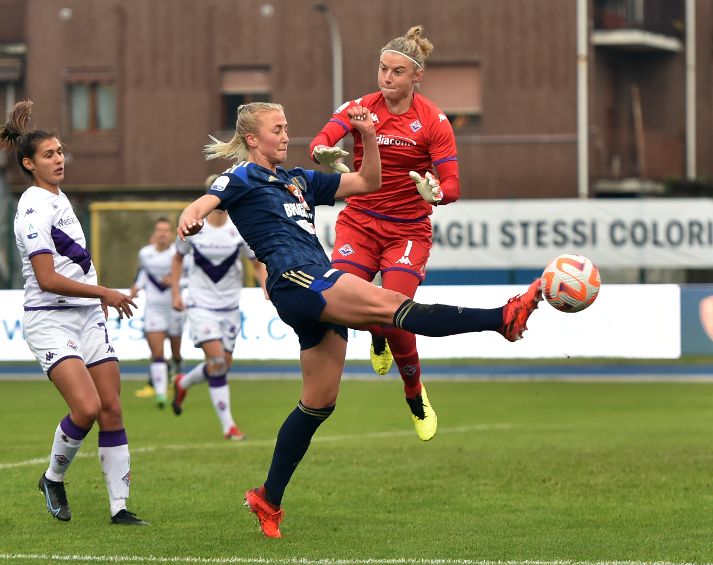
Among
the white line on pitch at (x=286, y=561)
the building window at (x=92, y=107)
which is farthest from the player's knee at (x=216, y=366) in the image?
the building window at (x=92, y=107)

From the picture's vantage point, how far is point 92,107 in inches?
1475

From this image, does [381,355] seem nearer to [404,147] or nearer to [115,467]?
[404,147]

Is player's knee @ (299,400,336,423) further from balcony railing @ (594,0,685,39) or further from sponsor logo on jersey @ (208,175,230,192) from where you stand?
balcony railing @ (594,0,685,39)

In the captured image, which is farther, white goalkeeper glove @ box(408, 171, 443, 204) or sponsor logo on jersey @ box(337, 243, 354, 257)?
sponsor logo on jersey @ box(337, 243, 354, 257)

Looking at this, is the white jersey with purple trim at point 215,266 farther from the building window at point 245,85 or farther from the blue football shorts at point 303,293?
the building window at point 245,85

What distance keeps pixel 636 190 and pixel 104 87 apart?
13834 millimetres

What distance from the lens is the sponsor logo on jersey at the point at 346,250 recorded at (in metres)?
9.46

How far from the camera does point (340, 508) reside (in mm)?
9086

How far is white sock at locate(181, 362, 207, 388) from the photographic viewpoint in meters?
13.9

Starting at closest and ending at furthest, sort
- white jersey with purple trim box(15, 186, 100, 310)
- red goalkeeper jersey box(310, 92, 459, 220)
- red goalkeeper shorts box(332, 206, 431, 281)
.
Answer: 1. white jersey with purple trim box(15, 186, 100, 310)
2. red goalkeeper jersey box(310, 92, 459, 220)
3. red goalkeeper shorts box(332, 206, 431, 281)

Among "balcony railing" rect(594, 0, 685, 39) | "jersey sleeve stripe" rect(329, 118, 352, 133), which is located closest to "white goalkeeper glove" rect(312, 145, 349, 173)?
"jersey sleeve stripe" rect(329, 118, 352, 133)

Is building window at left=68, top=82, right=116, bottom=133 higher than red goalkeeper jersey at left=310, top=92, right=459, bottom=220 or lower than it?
higher

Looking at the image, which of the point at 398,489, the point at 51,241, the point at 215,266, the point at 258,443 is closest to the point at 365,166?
the point at 51,241

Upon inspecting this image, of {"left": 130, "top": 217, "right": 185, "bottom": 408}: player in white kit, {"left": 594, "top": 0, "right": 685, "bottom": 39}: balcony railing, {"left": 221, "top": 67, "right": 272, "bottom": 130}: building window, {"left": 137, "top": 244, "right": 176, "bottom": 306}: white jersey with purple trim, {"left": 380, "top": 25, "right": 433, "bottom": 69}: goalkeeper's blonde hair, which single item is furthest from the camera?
{"left": 594, "top": 0, "right": 685, "bottom": 39}: balcony railing
